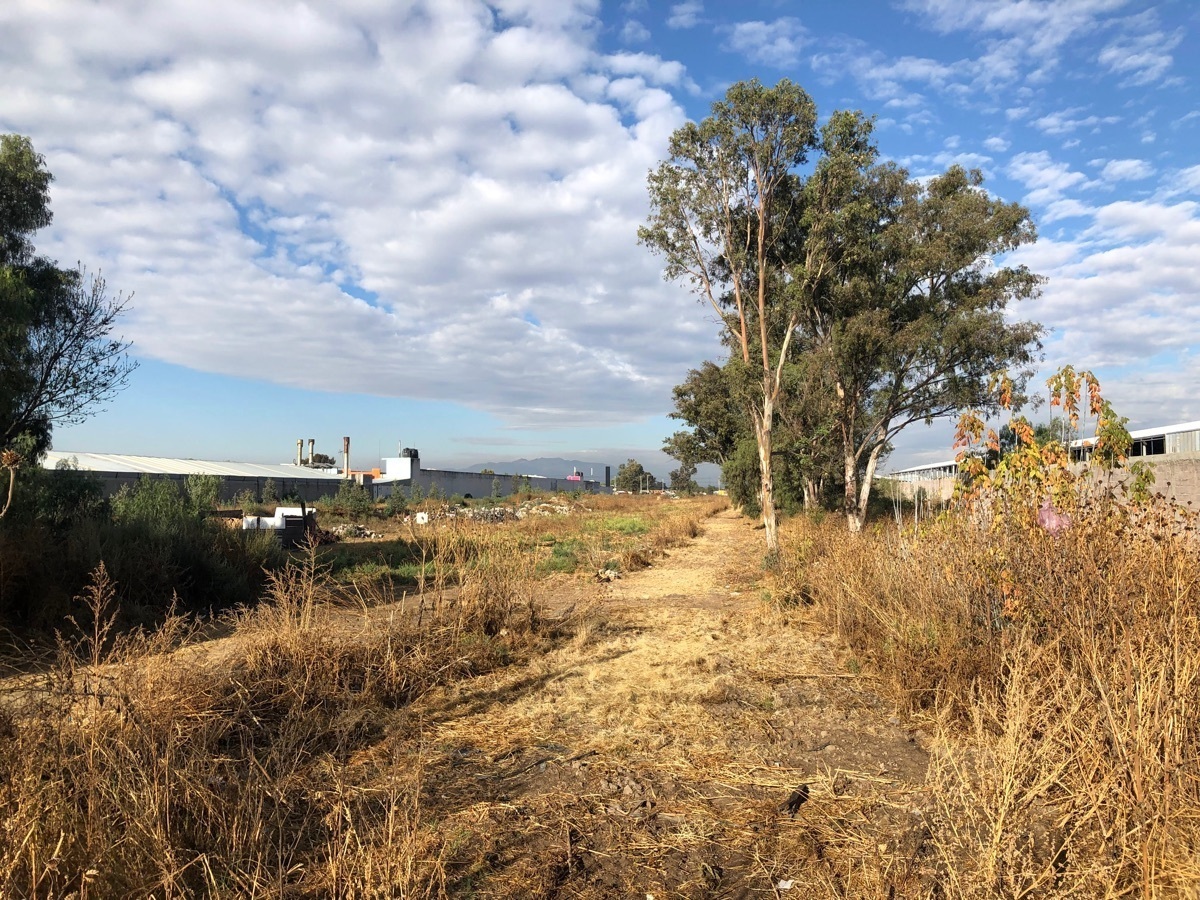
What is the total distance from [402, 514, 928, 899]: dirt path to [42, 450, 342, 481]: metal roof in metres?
29.7

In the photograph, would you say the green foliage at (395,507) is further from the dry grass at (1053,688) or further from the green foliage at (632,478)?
the green foliage at (632,478)

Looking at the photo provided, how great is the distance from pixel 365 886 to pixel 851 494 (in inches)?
793

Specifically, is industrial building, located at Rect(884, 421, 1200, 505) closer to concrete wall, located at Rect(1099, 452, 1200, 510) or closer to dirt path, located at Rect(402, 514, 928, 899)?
concrete wall, located at Rect(1099, 452, 1200, 510)

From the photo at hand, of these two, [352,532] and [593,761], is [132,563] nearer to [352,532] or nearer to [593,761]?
[593,761]

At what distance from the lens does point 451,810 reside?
342 cm

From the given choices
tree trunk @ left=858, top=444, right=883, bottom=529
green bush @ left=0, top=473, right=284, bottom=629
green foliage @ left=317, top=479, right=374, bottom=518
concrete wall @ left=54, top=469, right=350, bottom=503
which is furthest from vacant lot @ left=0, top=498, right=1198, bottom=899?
concrete wall @ left=54, top=469, right=350, bottom=503

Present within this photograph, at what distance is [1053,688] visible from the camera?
12.0 feet

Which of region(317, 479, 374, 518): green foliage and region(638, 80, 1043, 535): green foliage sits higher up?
region(638, 80, 1043, 535): green foliage

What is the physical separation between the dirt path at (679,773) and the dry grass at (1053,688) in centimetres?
Result: 33

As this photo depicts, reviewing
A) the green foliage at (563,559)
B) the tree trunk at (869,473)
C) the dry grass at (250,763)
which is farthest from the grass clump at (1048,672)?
the tree trunk at (869,473)

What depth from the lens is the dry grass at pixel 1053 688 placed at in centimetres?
254

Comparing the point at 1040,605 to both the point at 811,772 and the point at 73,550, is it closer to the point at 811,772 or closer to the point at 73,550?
the point at 811,772

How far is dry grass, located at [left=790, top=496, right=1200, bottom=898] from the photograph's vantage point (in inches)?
100

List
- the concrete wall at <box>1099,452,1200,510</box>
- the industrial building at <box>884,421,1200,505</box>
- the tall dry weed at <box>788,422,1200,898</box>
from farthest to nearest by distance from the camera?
the concrete wall at <box>1099,452,1200,510</box> < the industrial building at <box>884,421,1200,505</box> < the tall dry weed at <box>788,422,1200,898</box>
